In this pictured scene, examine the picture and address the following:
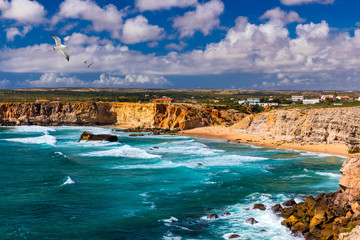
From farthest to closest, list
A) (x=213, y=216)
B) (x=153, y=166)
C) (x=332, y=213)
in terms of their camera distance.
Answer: (x=153, y=166), (x=213, y=216), (x=332, y=213)

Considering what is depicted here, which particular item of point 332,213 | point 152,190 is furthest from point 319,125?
point 332,213

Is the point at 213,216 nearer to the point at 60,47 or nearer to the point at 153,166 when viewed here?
the point at 60,47

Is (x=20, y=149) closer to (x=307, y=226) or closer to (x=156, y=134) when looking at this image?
(x=156, y=134)

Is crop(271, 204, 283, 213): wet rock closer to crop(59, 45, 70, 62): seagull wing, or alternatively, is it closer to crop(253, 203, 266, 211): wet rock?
crop(253, 203, 266, 211): wet rock

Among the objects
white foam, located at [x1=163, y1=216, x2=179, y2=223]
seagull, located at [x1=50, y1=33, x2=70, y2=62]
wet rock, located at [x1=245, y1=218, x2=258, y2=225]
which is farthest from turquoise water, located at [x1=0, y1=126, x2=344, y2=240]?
seagull, located at [x1=50, y1=33, x2=70, y2=62]

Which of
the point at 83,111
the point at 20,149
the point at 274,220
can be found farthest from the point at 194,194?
the point at 83,111

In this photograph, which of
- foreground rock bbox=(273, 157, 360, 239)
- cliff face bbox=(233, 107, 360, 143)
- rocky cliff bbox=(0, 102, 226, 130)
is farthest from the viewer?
rocky cliff bbox=(0, 102, 226, 130)
